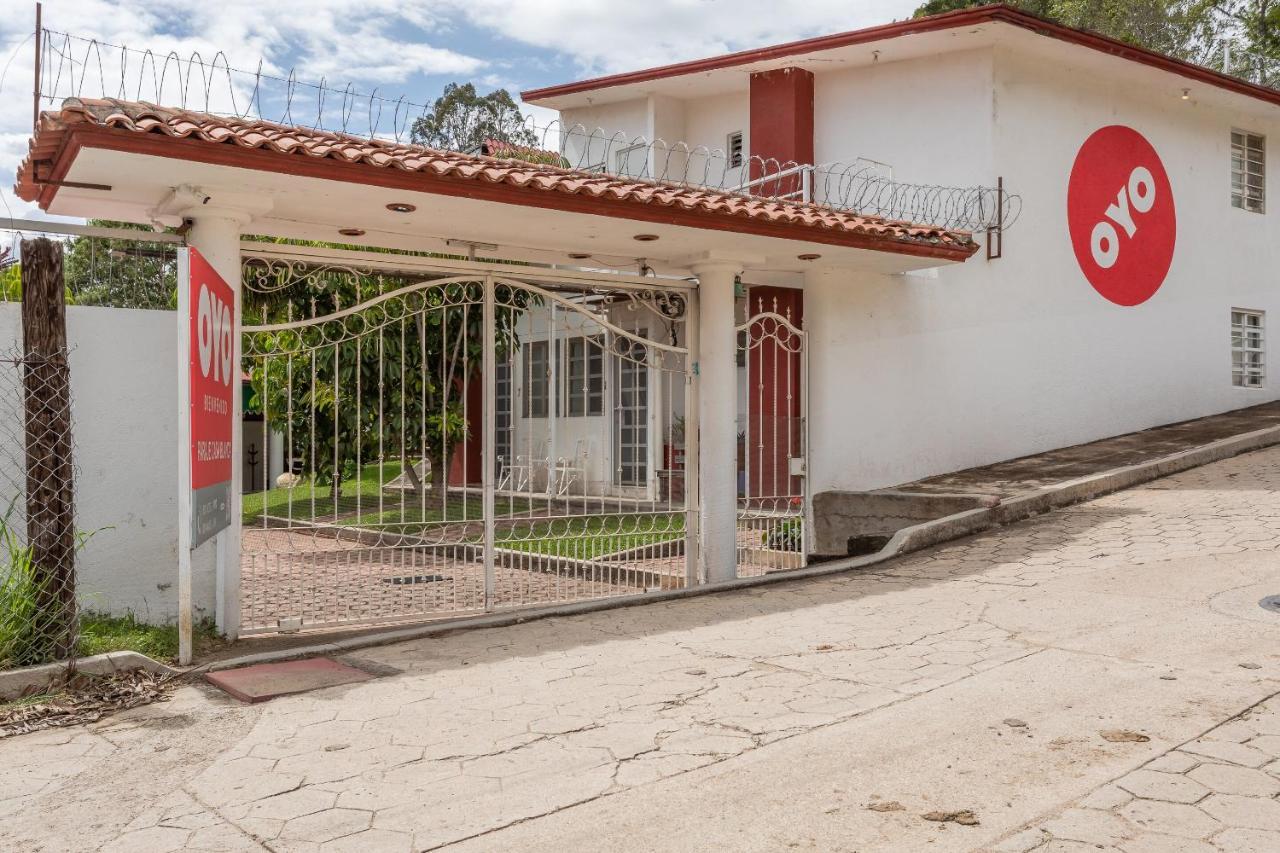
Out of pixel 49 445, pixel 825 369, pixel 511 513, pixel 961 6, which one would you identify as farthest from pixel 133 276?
pixel 961 6

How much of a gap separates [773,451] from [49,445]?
6306mm

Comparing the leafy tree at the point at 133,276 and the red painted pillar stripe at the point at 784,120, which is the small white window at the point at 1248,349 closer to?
the red painted pillar stripe at the point at 784,120

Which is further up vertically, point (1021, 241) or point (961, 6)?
point (961, 6)

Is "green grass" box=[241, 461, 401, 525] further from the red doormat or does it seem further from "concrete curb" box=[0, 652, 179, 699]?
"concrete curb" box=[0, 652, 179, 699]

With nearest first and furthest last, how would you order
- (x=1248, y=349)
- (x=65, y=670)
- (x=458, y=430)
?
(x=65, y=670) → (x=458, y=430) → (x=1248, y=349)

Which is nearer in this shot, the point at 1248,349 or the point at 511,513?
the point at 511,513

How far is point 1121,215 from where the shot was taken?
42.5 ft

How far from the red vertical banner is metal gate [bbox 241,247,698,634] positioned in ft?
2.00

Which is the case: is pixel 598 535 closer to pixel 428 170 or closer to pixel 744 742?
pixel 428 170

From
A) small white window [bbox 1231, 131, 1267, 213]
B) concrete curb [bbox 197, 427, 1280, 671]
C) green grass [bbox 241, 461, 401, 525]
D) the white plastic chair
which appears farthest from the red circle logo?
green grass [bbox 241, 461, 401, 525]

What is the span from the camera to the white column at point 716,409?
8.58 meters

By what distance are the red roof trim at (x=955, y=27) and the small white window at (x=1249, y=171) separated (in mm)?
810

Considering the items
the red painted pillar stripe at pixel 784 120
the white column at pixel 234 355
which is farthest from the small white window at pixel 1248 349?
the white column at pixel 234 355

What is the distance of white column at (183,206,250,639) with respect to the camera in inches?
248
